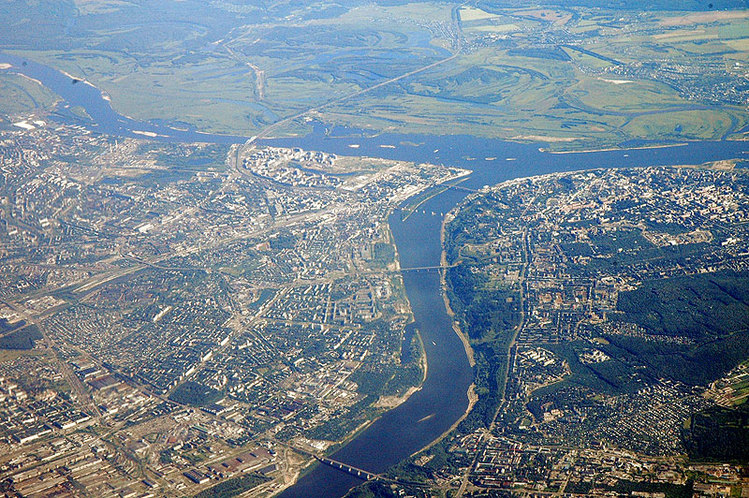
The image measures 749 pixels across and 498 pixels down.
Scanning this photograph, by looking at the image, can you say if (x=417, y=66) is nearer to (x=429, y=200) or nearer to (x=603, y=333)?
(x=429, y=200)

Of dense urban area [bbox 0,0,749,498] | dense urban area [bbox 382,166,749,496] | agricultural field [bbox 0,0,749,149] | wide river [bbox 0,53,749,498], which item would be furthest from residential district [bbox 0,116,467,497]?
agricultural field [bbox 0,0,749,149]

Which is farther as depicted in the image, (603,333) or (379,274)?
(379,274)

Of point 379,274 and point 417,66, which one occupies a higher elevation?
point 417,66

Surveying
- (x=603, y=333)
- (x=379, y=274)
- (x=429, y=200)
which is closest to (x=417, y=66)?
(x=429, y=200)

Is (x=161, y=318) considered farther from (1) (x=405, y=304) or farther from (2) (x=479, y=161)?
(2) (x=479, y=161)

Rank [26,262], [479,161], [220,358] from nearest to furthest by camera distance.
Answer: [220,358], [26,262], [479,161]

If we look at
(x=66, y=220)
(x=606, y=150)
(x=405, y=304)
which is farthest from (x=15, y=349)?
(x=606, y=150)

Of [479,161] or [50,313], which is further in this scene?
[479,161]
